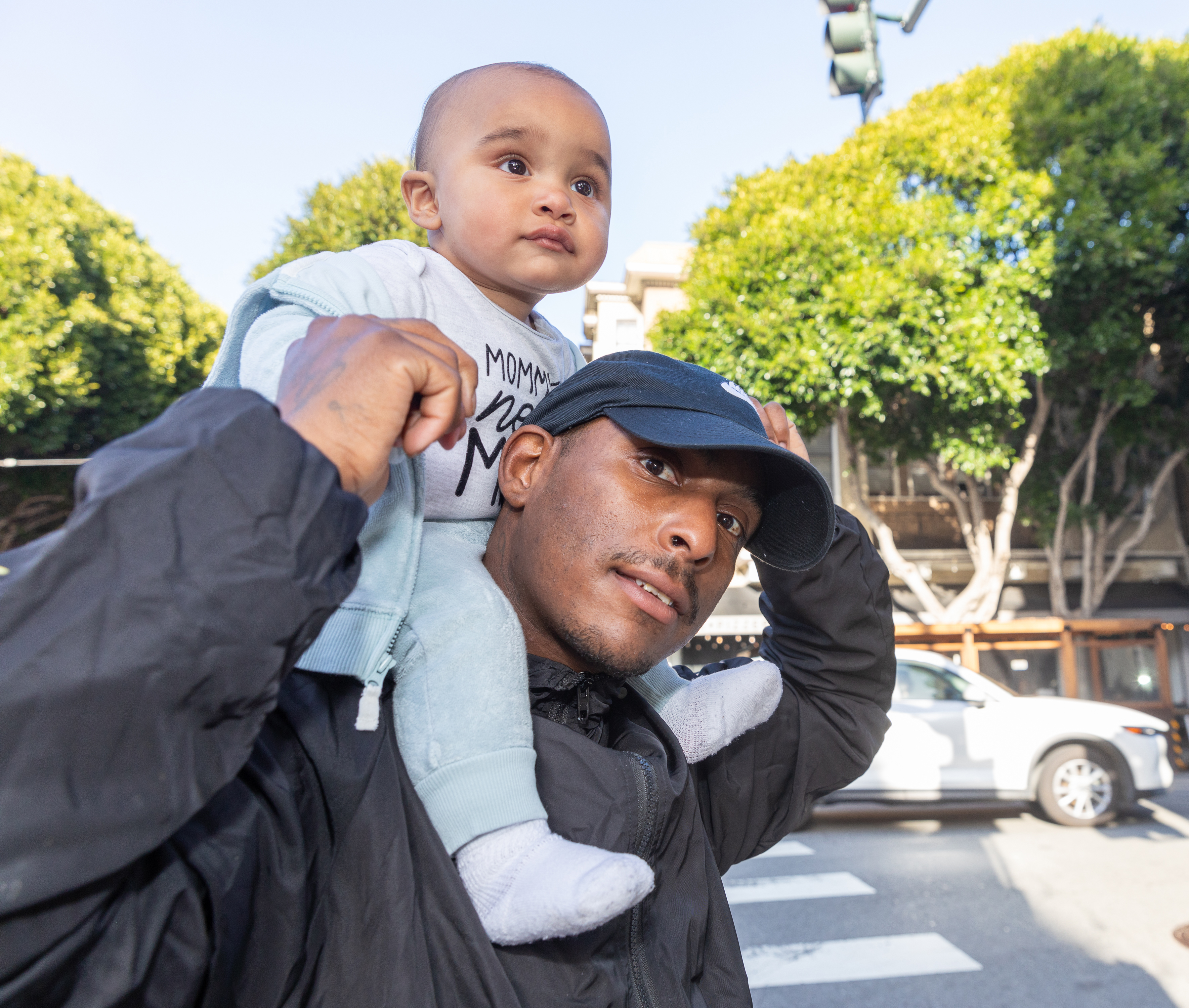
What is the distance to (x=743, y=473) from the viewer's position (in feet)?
4.70

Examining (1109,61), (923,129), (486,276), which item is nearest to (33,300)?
(923,129)

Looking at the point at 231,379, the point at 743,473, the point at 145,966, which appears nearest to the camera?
the point at 145,966

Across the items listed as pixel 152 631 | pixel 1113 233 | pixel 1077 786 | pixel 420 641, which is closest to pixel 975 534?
pixel 1113 233

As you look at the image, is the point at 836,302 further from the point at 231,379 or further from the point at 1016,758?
the point at 231,379

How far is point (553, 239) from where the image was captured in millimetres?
1685

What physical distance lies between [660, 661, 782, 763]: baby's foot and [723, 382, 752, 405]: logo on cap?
50 cm

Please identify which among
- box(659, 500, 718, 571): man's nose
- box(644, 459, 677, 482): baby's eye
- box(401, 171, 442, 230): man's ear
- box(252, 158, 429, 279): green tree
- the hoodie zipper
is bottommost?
the hoodie zipper

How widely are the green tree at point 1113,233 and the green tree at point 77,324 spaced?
14.4 m

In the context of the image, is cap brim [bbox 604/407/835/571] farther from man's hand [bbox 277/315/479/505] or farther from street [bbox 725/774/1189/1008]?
street [bbox 725/774/1189/1008]

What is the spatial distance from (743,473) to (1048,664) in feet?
54.0

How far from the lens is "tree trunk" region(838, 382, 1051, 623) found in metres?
14.0

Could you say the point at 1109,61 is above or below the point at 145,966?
above

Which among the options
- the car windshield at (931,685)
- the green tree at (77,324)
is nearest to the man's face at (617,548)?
the car windshield at (931,685)

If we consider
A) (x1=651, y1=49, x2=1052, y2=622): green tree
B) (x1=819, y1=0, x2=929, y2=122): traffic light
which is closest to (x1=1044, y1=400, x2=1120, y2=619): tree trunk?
(x1=651, y1=49, x2=1052, y2=622): green tree
